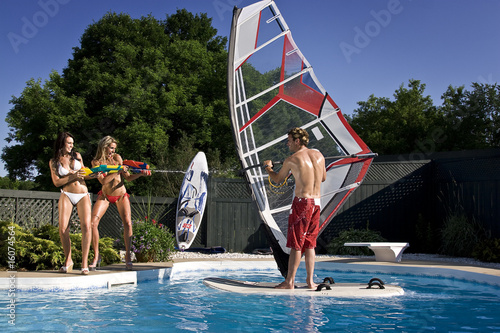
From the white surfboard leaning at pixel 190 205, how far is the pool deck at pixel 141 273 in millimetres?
2049

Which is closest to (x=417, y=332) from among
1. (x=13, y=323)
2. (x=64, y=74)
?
(x=13, y=323)

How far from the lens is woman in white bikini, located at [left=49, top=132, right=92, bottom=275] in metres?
5.68

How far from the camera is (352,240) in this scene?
10.5m

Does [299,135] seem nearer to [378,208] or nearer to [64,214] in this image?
[64,214]

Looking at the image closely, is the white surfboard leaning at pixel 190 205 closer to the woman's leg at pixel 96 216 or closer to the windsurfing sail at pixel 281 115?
the woman's leg at pixel 96 216

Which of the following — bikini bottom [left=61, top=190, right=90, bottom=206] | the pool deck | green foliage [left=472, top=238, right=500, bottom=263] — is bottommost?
the pool deck

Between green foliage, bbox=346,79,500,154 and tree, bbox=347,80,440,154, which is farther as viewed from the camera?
tree, bbox=347,80,440,154

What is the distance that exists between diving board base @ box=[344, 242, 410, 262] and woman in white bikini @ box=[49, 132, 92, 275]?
464 centimetres

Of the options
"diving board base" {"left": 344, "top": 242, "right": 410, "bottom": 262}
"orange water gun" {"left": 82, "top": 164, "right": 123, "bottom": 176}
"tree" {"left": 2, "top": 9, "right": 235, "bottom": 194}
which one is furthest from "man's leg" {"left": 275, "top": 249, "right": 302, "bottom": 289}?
"tree" {"left": 2, "top": 9, "right": 235, "bottom": 194}

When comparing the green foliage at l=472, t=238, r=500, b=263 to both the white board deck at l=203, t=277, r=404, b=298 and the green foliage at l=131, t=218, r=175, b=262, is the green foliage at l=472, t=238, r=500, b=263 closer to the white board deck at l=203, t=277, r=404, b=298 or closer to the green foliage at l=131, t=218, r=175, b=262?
the white board deck at l=203, t=277, r=404, b=298

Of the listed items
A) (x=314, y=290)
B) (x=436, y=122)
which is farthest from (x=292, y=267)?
(x=436, y=122)

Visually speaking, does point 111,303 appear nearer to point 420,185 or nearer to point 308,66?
point 308,66

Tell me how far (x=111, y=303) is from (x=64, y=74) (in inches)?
787

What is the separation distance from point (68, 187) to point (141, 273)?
1.52 m
